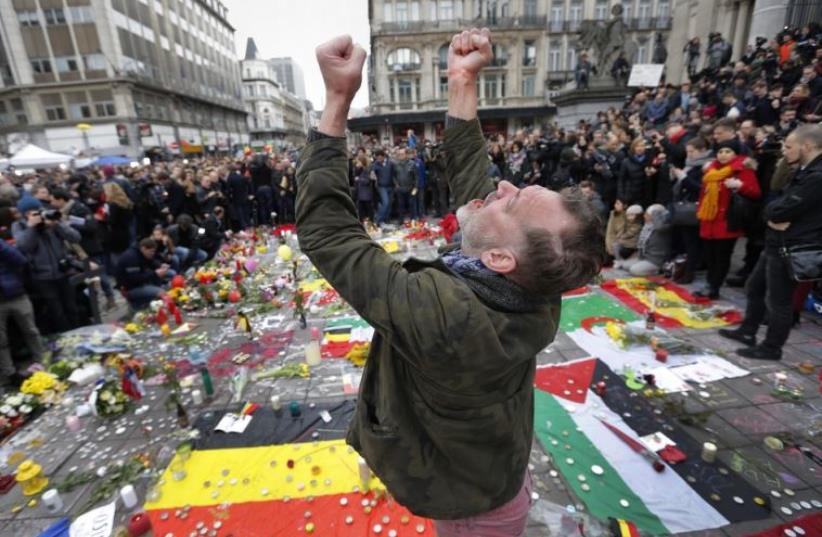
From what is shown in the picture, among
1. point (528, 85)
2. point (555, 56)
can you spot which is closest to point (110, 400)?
point (528, 85)

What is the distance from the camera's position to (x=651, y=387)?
13.1ft

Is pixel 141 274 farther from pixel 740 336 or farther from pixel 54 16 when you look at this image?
pixel 54 16

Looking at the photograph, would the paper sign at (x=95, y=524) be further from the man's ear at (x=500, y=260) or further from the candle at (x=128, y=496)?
the man's ear at (x=500, y=260)

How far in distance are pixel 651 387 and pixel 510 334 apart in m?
3.66

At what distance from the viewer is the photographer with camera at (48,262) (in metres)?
5.18

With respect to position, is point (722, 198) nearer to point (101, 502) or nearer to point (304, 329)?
point (304, 329)

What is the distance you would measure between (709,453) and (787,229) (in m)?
2.19

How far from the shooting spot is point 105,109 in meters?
36.0

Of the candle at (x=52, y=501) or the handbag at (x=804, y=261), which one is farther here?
the handbag at (x=804, y=261)

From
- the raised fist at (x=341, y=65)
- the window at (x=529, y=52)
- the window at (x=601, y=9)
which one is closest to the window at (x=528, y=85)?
the window at (x=529, y=52)

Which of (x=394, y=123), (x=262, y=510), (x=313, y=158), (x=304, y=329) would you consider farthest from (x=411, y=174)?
(x=394, y=123)

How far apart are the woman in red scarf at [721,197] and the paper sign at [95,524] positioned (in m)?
7.04

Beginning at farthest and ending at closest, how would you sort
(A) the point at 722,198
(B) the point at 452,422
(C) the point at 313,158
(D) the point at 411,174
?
1. (D) the point at 411,174
2. (A) the point at 722,198
3. (B) the point at 452,422
4. (C) the point at 313,158

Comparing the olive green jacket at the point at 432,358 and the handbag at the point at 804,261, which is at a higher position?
the olive green jacket at the point at 432,358
